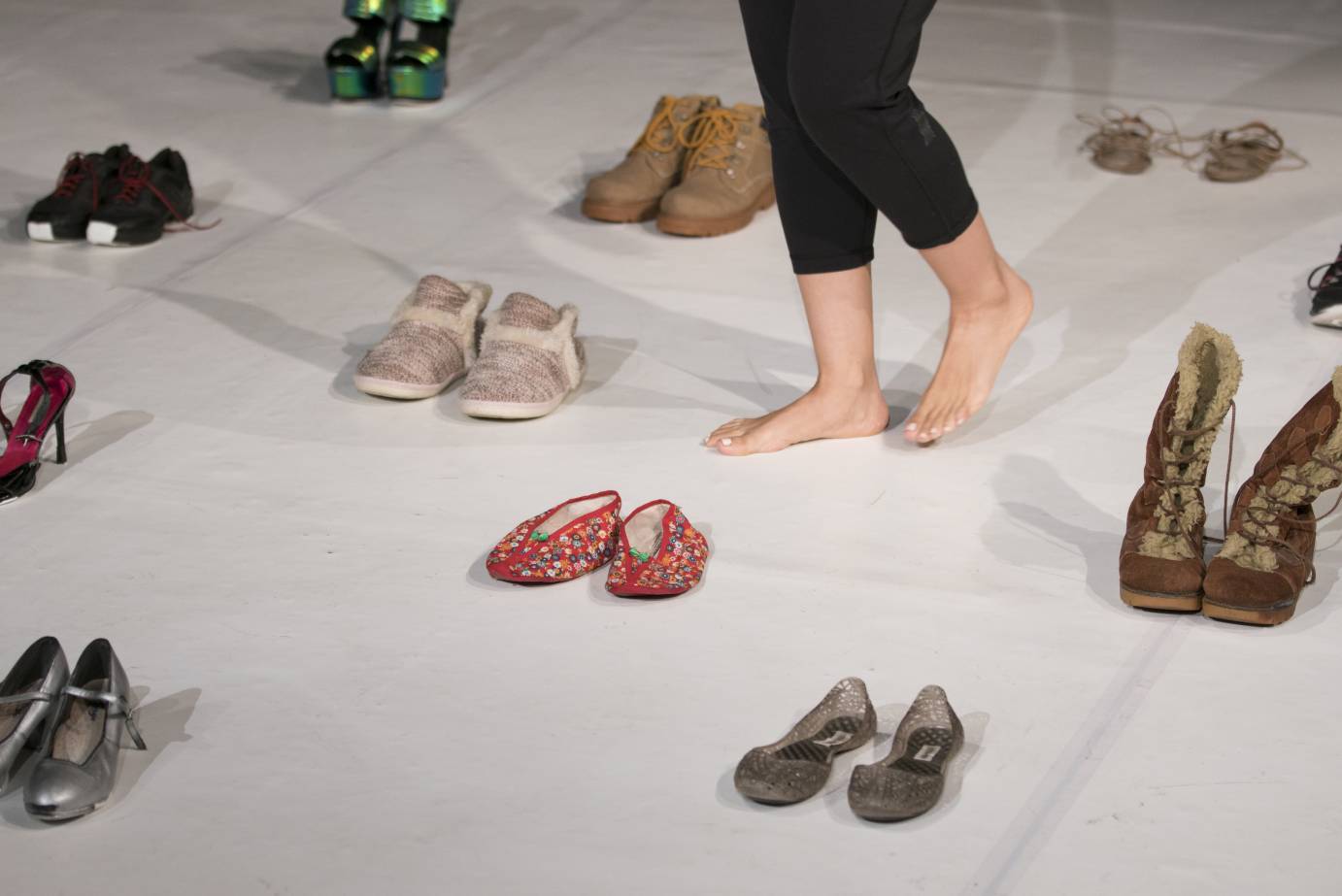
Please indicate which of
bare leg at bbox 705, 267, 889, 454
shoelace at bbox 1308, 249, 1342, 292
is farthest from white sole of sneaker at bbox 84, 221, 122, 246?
shoelace at bbox 1308, 249, 1342, 292

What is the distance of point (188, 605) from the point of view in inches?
71.8

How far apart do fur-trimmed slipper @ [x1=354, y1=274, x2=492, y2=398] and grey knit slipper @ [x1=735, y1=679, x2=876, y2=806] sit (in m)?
0.89

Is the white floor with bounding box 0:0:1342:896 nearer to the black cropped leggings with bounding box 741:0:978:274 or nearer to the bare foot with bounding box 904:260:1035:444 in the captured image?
the bare foot with bounding box 904:260:1035:444

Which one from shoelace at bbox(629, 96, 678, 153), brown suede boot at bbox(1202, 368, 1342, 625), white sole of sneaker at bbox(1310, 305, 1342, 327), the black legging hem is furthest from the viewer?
shoelace at bbox(629, 96, 678, 153)

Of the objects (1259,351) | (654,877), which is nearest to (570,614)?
(654,877)

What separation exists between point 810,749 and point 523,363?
2.80 feet

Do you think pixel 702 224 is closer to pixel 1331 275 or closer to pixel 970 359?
pixel 970 359

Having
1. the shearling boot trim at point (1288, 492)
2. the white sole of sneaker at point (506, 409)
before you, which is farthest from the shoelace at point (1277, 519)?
the white sole of sneaker at point (506, 409)

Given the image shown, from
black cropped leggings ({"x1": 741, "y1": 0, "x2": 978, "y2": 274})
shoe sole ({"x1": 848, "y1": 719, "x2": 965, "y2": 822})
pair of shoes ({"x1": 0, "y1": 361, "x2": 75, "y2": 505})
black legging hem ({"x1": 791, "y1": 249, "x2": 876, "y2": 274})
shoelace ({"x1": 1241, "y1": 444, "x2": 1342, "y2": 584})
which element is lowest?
pair of shoes ({"x1": 0, "y1": 361, "x2": 75, "y2": 505})

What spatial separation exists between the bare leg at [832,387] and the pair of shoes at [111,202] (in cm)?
126

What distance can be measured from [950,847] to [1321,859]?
0.32 metres

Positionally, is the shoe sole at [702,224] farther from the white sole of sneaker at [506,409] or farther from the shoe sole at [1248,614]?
the shoe sole at [1248,614]

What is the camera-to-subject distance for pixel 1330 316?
2.35 m

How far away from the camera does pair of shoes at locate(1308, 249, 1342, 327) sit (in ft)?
7.69
